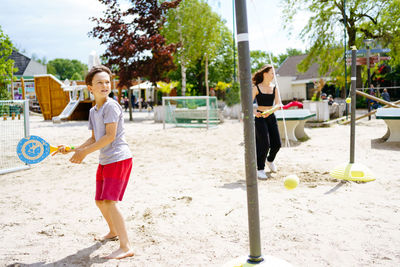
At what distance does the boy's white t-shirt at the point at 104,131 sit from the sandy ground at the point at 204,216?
80 centimetres

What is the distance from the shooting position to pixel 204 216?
11.8 feet

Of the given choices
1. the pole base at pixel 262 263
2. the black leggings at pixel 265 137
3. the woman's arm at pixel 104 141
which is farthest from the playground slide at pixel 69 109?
the pole base at pixel 262 263

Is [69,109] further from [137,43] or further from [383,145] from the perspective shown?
[383,145]

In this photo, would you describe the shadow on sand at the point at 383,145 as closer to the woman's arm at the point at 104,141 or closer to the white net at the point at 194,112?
the white net at the point at 194,112

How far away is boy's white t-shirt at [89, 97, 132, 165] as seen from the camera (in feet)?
8.58

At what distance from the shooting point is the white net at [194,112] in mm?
13539

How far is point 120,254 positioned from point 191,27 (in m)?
23.9

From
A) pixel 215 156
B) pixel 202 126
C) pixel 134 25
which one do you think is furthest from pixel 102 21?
pixel 215 156

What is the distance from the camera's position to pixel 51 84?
20641mm

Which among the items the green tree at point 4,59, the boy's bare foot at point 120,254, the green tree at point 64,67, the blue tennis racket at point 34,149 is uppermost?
the green tree at point 64,67

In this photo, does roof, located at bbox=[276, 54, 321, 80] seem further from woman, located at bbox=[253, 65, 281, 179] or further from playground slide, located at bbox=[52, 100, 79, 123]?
woman, located at bbox=[253, 65, 281, 179]

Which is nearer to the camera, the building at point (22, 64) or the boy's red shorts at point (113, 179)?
the boy's red shorts at point (113, 179)

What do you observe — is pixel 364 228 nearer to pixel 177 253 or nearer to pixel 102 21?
pixel 177 253

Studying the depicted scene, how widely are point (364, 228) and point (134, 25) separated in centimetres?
1770
